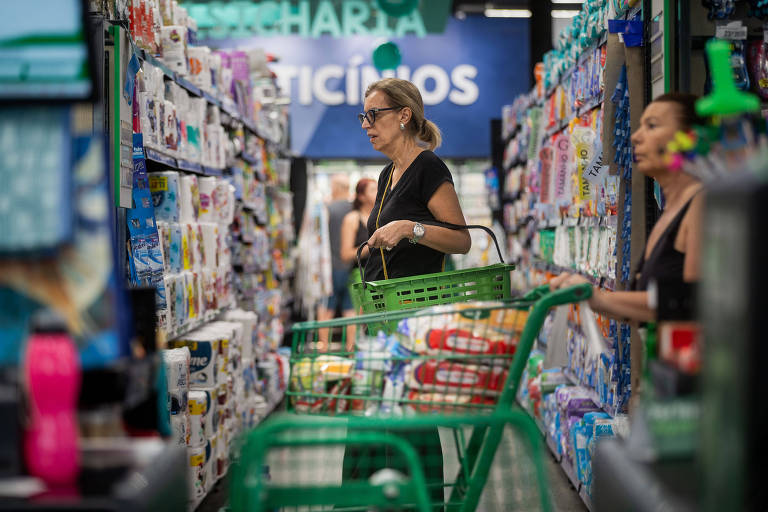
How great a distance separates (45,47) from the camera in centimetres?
137

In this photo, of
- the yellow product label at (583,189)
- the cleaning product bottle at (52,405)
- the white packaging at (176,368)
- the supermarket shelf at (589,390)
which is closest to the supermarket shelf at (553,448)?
the supermarket shelf at (589,390)

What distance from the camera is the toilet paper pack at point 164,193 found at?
12.6 feet

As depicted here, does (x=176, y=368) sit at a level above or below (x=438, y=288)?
below

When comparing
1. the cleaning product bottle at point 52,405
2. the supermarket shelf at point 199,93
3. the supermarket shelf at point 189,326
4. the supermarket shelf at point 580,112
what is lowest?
the supermarket shelf at point 189,326

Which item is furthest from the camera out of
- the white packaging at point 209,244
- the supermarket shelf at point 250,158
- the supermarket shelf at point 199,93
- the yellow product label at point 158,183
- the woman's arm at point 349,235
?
the woman's arm at point 349,235

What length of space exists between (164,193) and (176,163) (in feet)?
0.66

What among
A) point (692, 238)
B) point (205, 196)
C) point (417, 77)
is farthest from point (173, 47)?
point (417, 77)

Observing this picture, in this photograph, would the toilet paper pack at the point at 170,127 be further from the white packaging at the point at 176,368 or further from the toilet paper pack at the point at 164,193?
the white packaging at the point at 176,368

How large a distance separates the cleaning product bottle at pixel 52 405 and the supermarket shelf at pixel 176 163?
2.27 meters

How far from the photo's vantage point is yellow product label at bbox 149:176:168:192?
3.84 metres

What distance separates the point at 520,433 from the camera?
5.29 feet

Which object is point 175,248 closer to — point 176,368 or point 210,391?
point 176,368

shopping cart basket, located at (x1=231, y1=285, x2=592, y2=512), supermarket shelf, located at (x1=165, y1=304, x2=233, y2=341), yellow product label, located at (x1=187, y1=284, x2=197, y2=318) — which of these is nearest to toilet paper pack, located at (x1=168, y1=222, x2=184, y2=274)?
yellow product label, located at (x1=187, y1=284, x2=197, y2=318)

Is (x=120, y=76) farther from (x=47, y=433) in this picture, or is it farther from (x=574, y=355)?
(x=574, y=355)
